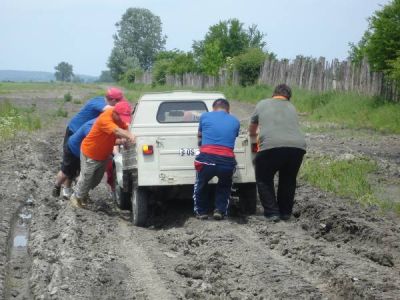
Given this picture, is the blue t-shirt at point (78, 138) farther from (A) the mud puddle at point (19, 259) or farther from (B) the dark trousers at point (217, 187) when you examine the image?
(B) the dark trousers at point (217, 187)

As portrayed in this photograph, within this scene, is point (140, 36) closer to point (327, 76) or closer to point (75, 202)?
point (327, 76)

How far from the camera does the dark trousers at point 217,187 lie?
9531 millimetres

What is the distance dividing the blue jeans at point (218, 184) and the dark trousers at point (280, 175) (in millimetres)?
395

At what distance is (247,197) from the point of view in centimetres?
1067

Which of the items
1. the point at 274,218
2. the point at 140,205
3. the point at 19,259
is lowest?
the point at 19,259

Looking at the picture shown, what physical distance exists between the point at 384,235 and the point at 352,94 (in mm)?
19470

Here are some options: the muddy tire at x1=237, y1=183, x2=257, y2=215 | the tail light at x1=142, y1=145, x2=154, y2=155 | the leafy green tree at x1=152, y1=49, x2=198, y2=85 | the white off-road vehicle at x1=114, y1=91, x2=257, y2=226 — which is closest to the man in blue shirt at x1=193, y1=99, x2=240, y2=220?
A: the white off-road vehicle at x1=114, y1=91, x2=257, y2=226

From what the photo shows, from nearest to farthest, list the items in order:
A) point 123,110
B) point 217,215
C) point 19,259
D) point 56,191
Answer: point 19,259, point 217,215, point 123,110, point 56,191

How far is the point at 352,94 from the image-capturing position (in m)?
27.5

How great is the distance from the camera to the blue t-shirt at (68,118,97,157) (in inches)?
448

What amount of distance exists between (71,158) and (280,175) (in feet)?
11.3

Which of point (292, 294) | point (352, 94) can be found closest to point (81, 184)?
point (292, 294)

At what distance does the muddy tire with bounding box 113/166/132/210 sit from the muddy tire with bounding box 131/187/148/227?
0.47 meters

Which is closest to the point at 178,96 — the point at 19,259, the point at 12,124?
the point at 19,259
